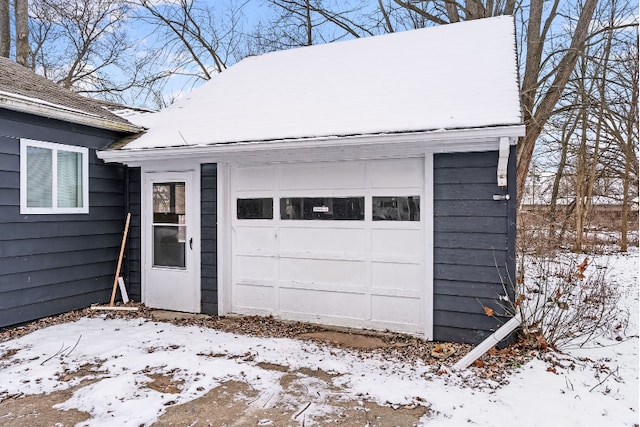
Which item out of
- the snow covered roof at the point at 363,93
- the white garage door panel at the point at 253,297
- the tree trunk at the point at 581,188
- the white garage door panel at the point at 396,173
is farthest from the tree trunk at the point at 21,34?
the tree trunk at the point at 581,188

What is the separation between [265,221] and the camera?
5.47 meters

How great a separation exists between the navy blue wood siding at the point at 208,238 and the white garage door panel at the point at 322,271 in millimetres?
945

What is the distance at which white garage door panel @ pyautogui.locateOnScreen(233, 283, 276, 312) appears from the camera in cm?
546

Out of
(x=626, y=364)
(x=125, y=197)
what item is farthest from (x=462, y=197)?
(x=125, y=197)

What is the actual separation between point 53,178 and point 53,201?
0.28m

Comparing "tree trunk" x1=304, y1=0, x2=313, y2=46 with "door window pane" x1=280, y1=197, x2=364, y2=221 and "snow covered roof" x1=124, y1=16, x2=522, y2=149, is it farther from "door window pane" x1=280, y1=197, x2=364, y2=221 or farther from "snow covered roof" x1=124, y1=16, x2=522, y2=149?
"door window pane" x1=280, y1=197, x2=364, y2=221

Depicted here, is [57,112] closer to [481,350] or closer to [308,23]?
[481,350]

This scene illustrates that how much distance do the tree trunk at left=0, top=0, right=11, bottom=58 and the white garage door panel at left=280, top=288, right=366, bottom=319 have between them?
32.2 feet

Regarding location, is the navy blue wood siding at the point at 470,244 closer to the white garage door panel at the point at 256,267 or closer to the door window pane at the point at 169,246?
the white garage door panel at the point at 256,267

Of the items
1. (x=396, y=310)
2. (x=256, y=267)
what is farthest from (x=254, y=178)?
(x=396, y=310)

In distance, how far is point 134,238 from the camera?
20.3ft

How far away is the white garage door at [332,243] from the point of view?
476 centimetres

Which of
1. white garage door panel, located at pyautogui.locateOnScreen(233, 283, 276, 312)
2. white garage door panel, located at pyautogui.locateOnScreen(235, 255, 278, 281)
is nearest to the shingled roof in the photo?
white garage door panel, located at pyautogui.locateOnScreen(235, 255, 278, 281)

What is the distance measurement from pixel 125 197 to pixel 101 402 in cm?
367
